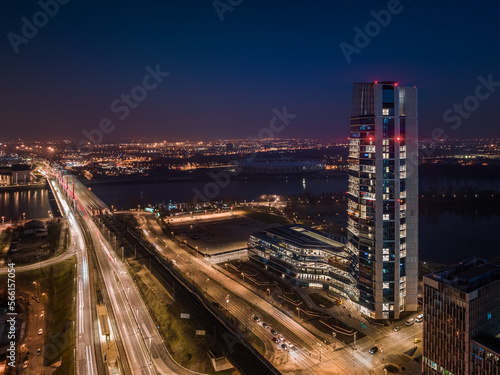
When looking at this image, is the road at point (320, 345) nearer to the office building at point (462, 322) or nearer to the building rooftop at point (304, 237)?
the office building at point (462, 322)

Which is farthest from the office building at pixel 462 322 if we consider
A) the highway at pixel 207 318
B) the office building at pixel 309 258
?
the office building at pixel 309 258

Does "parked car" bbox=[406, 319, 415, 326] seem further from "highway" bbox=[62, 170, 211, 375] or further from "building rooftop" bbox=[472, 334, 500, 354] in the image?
"highway" bbox=[62, 170, 211, 375]

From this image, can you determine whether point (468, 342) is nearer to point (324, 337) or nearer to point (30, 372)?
point (324, 337)

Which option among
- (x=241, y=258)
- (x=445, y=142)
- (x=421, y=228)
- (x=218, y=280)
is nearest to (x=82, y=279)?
(x=218, y=280)

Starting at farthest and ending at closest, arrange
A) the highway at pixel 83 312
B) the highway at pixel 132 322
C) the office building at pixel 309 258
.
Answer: the office building at pixel 309 258, the highway at pixel 83 312, the highway at pixel 132 322

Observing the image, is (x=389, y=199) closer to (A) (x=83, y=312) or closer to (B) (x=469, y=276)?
(B) (x=469, y=276)

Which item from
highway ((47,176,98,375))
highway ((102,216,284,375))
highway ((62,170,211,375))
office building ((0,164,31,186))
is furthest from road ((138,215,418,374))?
office building ((0,164,31,186))

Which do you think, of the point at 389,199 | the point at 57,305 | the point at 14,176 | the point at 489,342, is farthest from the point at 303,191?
the point at 14,176
